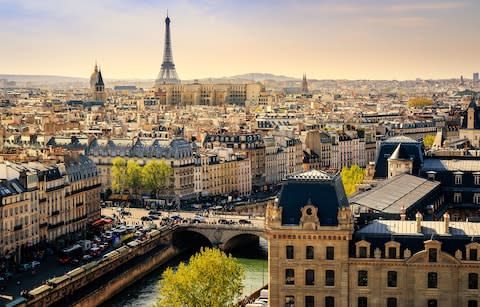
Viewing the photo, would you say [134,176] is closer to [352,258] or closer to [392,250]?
[352,258]

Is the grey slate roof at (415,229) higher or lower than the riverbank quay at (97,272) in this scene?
higher

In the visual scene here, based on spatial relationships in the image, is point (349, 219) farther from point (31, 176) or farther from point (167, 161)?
point (167, 161)

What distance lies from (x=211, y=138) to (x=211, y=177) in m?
14.1

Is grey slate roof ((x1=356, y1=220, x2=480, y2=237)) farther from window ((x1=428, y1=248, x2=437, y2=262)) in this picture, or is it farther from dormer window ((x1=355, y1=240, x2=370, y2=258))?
window ((x1=428, y1=248, x2=437, y2=262))

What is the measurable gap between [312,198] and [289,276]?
4.49 m

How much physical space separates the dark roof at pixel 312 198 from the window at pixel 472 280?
302 inches

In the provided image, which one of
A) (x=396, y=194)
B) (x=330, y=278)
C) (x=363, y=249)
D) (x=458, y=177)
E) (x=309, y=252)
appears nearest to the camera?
(x=363, y=249)

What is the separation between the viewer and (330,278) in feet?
172

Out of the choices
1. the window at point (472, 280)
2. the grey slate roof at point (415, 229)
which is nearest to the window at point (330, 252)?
the grey slate roof at point (415, 229)

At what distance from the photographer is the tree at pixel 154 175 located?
11062cm

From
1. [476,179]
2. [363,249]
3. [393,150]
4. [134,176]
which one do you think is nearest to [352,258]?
[363,249]

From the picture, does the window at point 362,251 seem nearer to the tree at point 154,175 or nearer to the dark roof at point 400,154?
the dark roof at point 400,154

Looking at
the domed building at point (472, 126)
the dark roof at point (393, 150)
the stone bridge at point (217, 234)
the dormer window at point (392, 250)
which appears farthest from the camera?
the domed building at point (472, 126)

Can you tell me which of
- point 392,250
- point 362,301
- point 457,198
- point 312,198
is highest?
point 312,198
